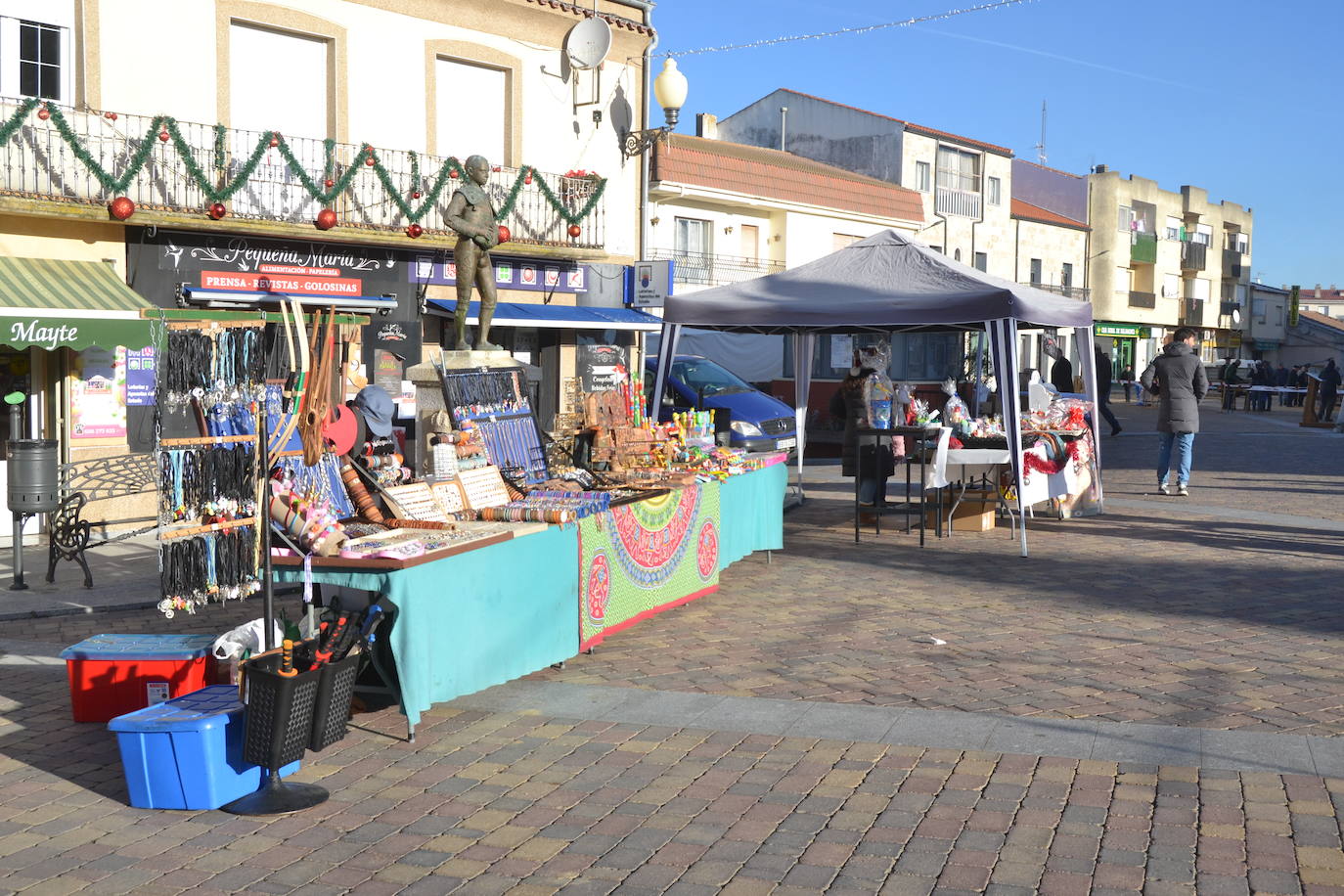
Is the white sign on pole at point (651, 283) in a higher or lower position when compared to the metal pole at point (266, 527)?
higher

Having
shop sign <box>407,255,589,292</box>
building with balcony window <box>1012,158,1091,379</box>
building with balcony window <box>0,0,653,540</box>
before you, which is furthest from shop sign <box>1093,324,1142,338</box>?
shop sign <box>407,255,589,292</box>

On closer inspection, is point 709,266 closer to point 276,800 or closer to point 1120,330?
point 276,800

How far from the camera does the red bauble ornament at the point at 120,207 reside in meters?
12.8

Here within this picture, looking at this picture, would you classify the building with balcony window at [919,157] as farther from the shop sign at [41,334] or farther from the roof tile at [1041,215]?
the shop sign at [41,334]

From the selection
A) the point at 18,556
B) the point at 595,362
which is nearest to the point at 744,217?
the point at 595,362

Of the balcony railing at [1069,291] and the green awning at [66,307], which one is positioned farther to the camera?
the balcony railing at [1069,291]

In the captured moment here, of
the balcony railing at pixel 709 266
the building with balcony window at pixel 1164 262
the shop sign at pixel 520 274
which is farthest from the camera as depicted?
the building with balcony window at pixel 1164 262

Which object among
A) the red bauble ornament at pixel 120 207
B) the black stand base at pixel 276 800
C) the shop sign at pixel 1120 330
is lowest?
the black stand base at pixel 276 800

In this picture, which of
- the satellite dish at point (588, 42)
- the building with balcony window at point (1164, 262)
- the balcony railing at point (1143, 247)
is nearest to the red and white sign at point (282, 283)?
the satellite dish at point (588, 42)

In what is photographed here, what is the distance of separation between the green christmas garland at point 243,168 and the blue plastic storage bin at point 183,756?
9403 mm

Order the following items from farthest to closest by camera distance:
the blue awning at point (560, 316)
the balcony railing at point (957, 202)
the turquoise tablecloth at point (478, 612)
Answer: the balcony railing at point (957, 202) < the blue awning at point (560, 316) < the turquoise tablecloth at point (478, 612)

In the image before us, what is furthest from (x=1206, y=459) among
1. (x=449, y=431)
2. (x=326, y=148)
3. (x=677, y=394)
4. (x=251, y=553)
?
(x=251, y=553)

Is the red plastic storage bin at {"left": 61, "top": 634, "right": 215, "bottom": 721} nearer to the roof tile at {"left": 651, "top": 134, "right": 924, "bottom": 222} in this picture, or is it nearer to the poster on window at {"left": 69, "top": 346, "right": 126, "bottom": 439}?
the poster on window at {"left": 69, "top": 346, "right": 126, "bottom": 439}

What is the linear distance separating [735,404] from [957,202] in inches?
1010
